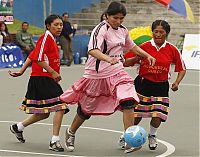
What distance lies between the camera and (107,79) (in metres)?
8.30

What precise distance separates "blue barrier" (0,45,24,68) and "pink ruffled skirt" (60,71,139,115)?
1440cm

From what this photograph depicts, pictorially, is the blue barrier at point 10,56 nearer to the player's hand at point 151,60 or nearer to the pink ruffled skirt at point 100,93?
the pink ruffled skirt at point 100,93

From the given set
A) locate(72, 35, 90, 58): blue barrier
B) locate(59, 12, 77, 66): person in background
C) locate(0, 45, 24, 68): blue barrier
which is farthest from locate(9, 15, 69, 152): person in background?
locate(72, 35, 90, 58): blue barrier

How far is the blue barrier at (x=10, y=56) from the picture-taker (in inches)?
894

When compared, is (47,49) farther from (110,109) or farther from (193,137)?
(193,137)

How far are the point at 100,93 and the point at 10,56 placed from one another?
14.9 meters

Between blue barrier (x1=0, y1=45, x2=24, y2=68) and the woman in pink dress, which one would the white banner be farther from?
the woman in pink dress

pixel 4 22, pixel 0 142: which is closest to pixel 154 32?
pixel 0 142

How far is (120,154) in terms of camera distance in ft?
27.4

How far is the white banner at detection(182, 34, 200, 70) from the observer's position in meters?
24.1

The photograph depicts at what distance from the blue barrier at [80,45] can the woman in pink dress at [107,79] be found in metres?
17.7

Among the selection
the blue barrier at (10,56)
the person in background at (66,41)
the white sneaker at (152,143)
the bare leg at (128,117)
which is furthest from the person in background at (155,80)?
the person in background at (66,41)

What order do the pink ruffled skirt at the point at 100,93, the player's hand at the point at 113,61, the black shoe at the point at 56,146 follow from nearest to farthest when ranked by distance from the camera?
1. the player's hand at the point at 113,61
2. the pink ruffled skirt at the point at 100,93
3. the black shoe at the point at 56,146

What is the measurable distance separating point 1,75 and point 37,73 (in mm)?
10936
